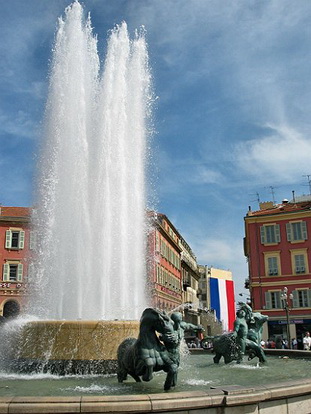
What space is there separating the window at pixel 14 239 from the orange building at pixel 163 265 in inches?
503

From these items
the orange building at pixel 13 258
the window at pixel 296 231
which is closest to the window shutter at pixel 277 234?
the window at pixel 296 231

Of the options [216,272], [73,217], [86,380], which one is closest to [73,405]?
[86,380]

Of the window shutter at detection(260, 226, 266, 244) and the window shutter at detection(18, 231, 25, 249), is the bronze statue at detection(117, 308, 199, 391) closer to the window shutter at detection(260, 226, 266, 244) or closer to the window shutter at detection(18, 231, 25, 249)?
the window shutter at detection(260, 226, 266, 244)

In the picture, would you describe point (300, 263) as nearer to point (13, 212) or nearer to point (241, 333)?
→ point (13, 212)

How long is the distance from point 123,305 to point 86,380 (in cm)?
392

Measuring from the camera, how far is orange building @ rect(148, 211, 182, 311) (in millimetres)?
47156

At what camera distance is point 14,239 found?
44531mm

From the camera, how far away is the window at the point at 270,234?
4406cm

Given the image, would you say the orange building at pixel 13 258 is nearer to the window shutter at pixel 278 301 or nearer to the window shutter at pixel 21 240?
the window shutter at pixel 21 240

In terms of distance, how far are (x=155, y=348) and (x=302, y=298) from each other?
122 feet

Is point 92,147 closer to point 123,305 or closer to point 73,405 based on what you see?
point 123,305

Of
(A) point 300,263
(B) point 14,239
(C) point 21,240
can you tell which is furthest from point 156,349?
(B) point 14,239

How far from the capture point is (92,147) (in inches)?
563

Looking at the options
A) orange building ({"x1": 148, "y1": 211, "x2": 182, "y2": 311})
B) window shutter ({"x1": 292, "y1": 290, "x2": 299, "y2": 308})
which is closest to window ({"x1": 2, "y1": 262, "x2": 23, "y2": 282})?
orange building ({"x1": 148, "y1": 211, "x2": 182, "y2": 311})
